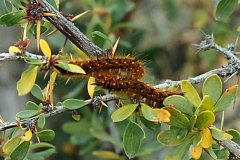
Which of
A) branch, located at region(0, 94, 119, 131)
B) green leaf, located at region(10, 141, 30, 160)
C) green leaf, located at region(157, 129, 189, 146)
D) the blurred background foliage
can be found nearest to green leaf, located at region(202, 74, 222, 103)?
green leaf, located at region(157, 129, 189, 146)

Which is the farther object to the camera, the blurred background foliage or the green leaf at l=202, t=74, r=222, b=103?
the blurred background foliage

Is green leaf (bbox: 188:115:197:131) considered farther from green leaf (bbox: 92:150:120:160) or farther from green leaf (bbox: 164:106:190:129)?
green leaf (bbox: 92:150:120:160)

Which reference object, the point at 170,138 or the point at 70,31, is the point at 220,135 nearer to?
the point at 170,138

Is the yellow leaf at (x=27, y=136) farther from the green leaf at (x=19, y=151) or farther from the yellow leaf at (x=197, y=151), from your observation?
the yellow leaf at (x=197, y=151)

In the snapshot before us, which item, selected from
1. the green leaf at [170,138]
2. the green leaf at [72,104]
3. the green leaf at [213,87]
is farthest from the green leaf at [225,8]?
the green leaf at [72,104]

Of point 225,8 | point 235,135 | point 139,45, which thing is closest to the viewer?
point 235,135

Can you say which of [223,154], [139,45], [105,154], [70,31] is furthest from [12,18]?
[139,45]
